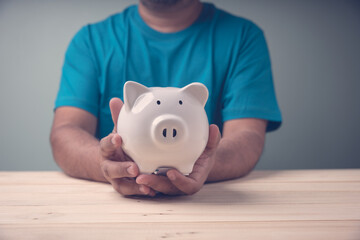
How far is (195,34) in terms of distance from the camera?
4.92ft

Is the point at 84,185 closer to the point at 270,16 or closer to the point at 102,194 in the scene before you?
the point at 102,194

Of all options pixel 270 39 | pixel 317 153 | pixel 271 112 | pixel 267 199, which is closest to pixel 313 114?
pixel 317 153

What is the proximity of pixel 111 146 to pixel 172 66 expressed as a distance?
79 centimetres

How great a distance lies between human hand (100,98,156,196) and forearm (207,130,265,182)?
0.27 metres

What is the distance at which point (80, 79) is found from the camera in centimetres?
141

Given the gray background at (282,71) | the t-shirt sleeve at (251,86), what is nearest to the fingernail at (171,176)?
the t-shirt sleeve at (251,86)

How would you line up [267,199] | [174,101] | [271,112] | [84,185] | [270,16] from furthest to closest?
[270,16], [271,112], [84,185], [267,199], [174,101]

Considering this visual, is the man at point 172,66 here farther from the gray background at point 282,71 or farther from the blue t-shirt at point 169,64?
the gray background at point 282,71

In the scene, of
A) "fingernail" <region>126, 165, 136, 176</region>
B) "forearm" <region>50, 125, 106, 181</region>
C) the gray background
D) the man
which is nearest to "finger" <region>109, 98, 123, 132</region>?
"fingernail" <region>126, 165, 136, 176</region>

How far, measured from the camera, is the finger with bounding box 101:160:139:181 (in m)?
0.71

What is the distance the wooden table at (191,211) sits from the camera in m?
0.58

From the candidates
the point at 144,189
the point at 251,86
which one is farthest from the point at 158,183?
the point at 251,86

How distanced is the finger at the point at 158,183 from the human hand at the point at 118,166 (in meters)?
0.01

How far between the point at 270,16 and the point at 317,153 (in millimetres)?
838
